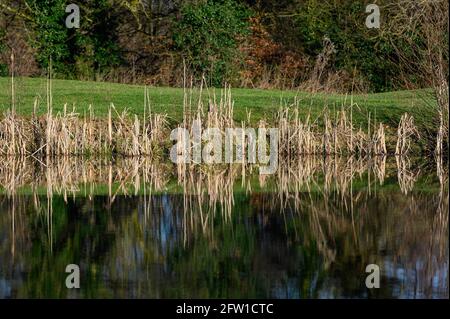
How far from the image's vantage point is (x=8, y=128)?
20312 mm

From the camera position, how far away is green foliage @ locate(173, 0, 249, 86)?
31.0 m

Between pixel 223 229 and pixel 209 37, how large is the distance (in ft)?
59.0

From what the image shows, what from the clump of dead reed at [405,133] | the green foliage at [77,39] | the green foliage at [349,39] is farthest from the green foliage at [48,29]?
the clump of dead reed at [405,133]

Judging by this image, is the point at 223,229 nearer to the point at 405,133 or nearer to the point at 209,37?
the point at 405,133

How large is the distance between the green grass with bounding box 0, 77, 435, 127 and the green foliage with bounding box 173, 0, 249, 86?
3.76m

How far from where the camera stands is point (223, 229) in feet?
44.8

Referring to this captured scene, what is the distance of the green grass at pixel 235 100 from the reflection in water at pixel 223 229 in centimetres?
282

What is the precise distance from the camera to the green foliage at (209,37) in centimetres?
3100

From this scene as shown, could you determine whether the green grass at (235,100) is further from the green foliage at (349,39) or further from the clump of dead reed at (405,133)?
the green foliage at (349,39)

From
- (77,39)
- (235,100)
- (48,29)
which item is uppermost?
(48,29)

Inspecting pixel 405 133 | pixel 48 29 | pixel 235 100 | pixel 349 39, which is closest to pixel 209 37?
pixel 48 29

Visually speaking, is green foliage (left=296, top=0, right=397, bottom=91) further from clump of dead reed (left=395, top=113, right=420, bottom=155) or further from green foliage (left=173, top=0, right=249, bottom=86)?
clump of dead reed (left=395, top=113, right=420, bottom=155)

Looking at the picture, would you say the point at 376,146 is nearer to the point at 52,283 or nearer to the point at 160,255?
the point at 160,255

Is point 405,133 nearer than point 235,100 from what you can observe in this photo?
Yes
